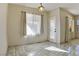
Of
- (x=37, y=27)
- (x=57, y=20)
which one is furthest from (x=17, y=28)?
(x=57, y=20)

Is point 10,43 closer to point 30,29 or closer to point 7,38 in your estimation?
point 7,38

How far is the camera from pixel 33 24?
1.78 meters

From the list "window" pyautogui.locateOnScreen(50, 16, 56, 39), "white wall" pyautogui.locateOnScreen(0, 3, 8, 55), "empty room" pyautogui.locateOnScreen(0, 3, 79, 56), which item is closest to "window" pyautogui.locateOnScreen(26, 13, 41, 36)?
"empty room" pyautogui.locateOnScreen(0, 3, 79, 56)

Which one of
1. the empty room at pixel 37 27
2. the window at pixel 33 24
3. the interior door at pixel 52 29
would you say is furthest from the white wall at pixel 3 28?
the interior door at pixel 52 29

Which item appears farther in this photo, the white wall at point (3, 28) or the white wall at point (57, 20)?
the white wall at point (57, 20)

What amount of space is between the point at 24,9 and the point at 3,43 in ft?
2.37

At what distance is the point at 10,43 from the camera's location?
5.29 feet

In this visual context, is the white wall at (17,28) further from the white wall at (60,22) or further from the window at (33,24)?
the white wall at (60,22)

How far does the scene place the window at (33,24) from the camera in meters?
1.74

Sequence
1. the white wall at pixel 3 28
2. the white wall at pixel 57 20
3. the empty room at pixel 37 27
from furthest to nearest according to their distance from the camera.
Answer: the white wall at pixel 57 20 → the empty room at pixel 37 27 → the white wall at pixel 3 28

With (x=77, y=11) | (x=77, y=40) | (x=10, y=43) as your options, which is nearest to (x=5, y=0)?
(x=10, y=43)

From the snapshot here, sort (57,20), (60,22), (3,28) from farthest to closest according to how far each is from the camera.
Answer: (57,20)
(60,22)
(3,28)

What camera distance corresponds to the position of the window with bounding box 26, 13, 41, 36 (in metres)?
1.74

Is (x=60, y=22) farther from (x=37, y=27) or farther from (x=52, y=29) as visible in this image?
(x=37, y=27)
